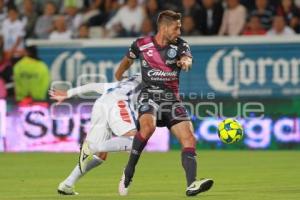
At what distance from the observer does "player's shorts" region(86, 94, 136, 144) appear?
12.4 meters

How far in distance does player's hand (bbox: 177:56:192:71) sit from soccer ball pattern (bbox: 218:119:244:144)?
1.19 metres

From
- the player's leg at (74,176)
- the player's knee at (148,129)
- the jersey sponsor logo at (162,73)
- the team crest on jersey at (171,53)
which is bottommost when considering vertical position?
the player's leg at (74,176)

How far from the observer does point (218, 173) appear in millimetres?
14914

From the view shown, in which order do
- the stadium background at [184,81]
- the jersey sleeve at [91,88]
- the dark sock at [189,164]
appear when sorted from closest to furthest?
the dark sock at [189,164] < the jersey sleeve at [91,88] < the stadium background at [184,81]

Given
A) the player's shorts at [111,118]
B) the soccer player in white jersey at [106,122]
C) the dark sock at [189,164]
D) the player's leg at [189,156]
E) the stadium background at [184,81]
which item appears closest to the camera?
the player's leg at [189,156]

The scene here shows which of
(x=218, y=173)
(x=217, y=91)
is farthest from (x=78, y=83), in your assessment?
(x=218, y=173)

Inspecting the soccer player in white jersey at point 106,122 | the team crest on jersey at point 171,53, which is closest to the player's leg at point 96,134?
the soccer player in white jersey at point 106,122

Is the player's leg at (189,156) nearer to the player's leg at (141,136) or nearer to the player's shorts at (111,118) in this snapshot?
the player's leg at (141,136)

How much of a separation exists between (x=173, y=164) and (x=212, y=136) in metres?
3.28

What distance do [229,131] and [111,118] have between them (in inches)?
60.9

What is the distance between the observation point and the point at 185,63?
423 inches

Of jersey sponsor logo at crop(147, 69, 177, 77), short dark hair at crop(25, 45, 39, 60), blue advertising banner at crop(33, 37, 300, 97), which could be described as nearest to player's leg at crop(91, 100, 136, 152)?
jersey sponsor logo at crop(147, 69, 177, 77)

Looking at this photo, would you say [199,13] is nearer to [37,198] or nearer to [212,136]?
[212,136]

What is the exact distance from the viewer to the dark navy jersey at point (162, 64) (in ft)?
37.0
